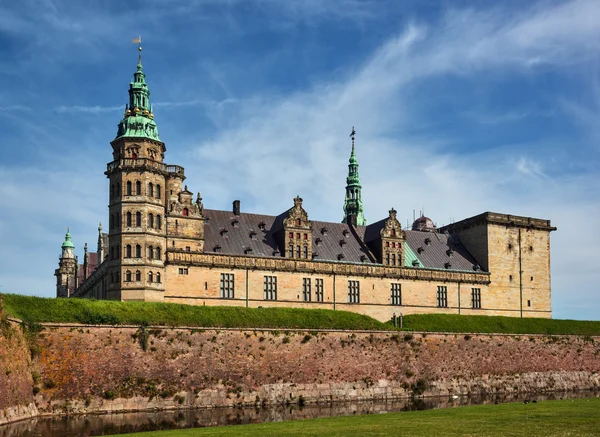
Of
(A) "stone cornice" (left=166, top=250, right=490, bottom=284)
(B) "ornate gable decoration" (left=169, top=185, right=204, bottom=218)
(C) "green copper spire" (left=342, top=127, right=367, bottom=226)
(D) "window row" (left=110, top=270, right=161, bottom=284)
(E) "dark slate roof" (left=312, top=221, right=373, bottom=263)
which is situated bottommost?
(D) "window row" (left=110, top=270, right=161, bottom=284)

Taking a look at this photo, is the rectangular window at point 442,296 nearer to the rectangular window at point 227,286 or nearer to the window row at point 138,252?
the rectangular window at point 227,286

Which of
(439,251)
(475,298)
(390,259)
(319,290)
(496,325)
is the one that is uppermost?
(439,251)

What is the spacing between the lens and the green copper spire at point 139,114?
195 feet

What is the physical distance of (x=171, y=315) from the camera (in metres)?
49.1

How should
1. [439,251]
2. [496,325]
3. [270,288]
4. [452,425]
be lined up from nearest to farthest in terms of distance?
[452,425], [270,288], [496,325], [439,251]

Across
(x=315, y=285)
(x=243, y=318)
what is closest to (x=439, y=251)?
(x=315, y=285)

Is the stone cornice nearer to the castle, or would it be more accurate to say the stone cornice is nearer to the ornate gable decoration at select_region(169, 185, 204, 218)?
the castle

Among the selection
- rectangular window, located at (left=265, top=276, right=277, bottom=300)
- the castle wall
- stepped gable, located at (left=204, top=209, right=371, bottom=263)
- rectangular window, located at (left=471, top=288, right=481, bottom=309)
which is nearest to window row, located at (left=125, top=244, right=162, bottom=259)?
the castle wall

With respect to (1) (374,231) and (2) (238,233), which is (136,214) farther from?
(1) (374,231)

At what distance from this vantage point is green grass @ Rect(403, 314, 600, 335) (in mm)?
59938

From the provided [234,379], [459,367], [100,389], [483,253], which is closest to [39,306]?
[100,389]

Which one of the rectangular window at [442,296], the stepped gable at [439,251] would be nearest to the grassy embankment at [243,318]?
the rectangular window at [442,296]

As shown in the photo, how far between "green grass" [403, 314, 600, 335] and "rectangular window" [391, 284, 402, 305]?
591cm

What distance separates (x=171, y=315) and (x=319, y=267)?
1867 centimetres
